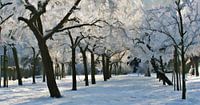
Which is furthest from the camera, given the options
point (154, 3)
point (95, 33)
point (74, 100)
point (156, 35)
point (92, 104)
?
point (156, 35)


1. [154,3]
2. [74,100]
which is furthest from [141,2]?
[74,100]

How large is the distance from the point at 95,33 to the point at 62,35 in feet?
9.30

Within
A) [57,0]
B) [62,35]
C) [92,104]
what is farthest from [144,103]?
[62,35]

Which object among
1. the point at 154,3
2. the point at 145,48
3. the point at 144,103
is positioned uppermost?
the point at 154,3

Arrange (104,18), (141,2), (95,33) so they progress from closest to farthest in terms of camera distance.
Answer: (104,18), (95,33), (141,2)

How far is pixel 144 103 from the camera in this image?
20.0 m

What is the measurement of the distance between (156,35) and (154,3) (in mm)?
8458

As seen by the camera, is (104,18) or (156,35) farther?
(156,35)

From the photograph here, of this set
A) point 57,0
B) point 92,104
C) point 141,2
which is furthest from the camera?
point 141,2

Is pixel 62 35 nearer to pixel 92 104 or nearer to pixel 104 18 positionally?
pixel 104 18

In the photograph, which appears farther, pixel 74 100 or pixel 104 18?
pixel 104 18

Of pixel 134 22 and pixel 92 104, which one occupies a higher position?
pixel 134 22

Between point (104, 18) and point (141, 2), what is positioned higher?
point (141, 2)

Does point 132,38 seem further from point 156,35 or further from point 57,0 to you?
point 57,0
